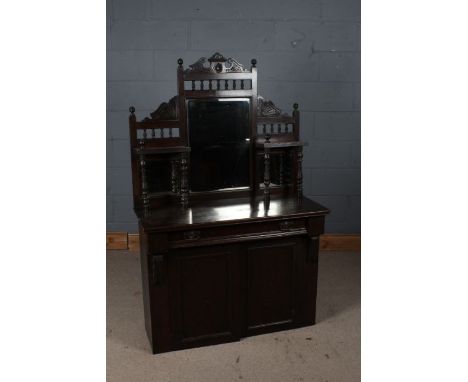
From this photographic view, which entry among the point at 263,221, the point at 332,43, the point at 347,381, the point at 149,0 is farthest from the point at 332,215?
the point at 149,0

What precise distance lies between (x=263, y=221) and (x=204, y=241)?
0.33 metres

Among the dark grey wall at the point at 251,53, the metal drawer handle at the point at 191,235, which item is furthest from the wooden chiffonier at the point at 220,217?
the dark grey wall at the point at 251,53

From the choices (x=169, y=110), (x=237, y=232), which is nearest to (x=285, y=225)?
(x=237, y=232)

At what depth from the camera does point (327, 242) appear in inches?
159

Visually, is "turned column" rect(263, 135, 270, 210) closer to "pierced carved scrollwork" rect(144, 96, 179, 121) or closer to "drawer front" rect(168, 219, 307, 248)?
"drawer front" rect(168, 219, 307, 248)

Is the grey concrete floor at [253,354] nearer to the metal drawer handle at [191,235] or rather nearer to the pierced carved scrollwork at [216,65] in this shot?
the metal drawer handle at [191,235]

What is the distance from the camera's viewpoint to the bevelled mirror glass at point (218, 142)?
2.76 metres

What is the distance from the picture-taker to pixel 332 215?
13.2 ft

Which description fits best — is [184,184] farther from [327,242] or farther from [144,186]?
[327,242]

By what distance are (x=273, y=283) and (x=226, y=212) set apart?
1.55 ft

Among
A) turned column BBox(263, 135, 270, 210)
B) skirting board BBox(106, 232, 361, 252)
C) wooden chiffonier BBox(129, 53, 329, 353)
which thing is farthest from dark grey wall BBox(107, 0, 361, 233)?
turned column BBox(263, 135, 270, 210)

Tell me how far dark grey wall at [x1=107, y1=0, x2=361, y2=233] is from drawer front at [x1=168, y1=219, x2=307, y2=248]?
1.41 meters

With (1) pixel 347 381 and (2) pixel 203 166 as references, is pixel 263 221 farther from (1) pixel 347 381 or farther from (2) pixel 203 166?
(1) pixel 347 381

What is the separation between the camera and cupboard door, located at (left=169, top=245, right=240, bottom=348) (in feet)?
8.06
